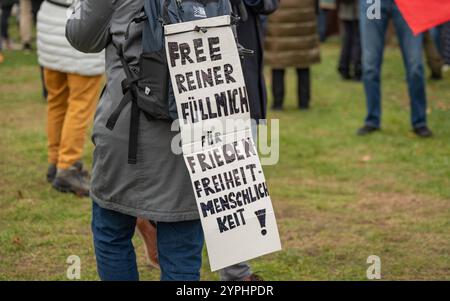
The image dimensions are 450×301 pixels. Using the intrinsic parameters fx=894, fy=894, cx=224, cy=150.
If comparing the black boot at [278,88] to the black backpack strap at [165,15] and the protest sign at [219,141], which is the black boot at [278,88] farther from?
the black backpack strap at [165,15]

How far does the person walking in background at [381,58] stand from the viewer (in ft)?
26.8

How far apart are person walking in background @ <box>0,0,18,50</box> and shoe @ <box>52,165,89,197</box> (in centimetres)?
898

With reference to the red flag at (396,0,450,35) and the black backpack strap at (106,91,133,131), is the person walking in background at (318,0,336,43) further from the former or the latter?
the black backpack strap at (106,91,133,131)

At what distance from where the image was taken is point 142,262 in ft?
17.1

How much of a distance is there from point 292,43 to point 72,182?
421cm

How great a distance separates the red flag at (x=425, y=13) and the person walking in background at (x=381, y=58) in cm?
324

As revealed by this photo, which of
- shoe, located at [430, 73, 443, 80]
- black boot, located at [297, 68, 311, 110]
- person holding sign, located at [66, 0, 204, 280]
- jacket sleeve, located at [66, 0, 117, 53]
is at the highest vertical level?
jacket sleeve, located at [66, 0, 117, 53]

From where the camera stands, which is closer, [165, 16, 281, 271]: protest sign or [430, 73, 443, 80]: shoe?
[165, 16, 281, 271]: protest sign

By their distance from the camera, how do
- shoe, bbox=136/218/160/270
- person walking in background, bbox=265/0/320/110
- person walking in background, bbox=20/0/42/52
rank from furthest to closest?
person walking in background, bbox=20/0/42/52
person walking in background, bbox=265/0/320/110
shoe, bbox=136/218/160/270

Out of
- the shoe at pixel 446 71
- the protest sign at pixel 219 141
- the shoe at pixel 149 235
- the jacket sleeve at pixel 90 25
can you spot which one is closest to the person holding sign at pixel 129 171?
the jacket sleeve at pixel 90 25

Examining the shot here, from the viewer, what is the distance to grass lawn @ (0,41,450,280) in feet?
17.1

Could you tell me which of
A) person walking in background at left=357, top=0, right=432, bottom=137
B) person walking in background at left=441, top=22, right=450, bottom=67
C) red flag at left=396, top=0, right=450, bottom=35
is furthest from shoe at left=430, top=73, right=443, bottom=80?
Answer: red flag at left=396, top=0, right=450, bottom=35
